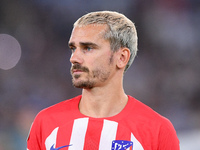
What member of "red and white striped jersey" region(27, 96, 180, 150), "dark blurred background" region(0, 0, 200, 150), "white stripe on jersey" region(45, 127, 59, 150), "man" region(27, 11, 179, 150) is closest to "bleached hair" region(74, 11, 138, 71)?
"man" region(27, 11, 179, 150)

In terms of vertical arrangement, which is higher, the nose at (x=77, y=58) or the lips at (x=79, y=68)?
the nose at (x=77, y=58)

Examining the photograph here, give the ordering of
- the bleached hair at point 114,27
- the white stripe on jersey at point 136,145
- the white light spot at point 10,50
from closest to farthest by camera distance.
Result: the white stripe on jersey at point 136,145 → the bleached hair at point 114,27 → the white light spot at point 10,50

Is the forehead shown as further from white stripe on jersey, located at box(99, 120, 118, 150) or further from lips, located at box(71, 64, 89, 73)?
white stripe on jersey, located at box(99, 120, 118, 150)

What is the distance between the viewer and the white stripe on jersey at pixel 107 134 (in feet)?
6.59

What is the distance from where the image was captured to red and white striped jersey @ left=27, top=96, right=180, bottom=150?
2.01 metres

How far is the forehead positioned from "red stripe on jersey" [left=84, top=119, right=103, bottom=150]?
22.2 inches

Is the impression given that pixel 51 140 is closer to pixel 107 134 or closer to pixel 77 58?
pixel 107 134

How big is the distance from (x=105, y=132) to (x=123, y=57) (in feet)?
1.81

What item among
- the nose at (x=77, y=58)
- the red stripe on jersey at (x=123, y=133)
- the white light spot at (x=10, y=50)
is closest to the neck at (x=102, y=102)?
the red stripe on jersey at (x=123, y=133)

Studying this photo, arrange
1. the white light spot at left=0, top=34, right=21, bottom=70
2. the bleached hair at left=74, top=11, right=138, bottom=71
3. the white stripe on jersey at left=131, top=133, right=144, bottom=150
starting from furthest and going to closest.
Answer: the white light spot at left=0, top=34, right=21, bottom=70 < the bleached hair at left=74, top=11, right=138, bottom=71 < the white stripe on jersey at left=131, top=133, right=144, bottom=150

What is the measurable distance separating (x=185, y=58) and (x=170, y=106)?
1.08 m

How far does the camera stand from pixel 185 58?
626cm

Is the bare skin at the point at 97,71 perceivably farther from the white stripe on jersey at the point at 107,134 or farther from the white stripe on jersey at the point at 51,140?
the white stripe on jersey at the point at 51,140

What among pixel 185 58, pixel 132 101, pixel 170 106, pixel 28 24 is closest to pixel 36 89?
pixel 28 24
